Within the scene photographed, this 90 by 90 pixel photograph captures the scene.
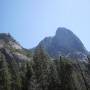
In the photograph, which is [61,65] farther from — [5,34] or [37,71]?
[5,34]

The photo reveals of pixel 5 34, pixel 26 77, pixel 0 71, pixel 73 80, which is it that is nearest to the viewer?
pixel 73 80

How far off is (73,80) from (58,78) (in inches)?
159

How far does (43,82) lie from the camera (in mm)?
47625

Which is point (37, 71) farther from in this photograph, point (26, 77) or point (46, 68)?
point (26, 77)

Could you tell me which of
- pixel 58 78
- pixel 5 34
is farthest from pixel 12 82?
pixel 5 34

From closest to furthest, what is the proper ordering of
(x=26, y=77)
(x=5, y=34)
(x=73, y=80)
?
(x=73, y=80), (x=26, y=77), (x=5, y=34)

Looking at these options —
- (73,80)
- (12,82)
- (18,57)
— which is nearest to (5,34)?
(18,57)

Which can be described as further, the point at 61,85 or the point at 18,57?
the point at 18,57

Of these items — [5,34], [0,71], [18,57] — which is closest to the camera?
[0,71]

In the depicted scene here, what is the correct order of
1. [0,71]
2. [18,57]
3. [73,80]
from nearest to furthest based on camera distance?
[73,80] → [0,71] → [18,57]

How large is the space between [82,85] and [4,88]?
19.6 meters

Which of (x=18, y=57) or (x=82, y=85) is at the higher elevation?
Answer: (x=18, y=57)

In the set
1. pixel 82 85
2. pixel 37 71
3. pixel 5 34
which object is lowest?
pixel 82 85

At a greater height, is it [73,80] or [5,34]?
[5,34]
